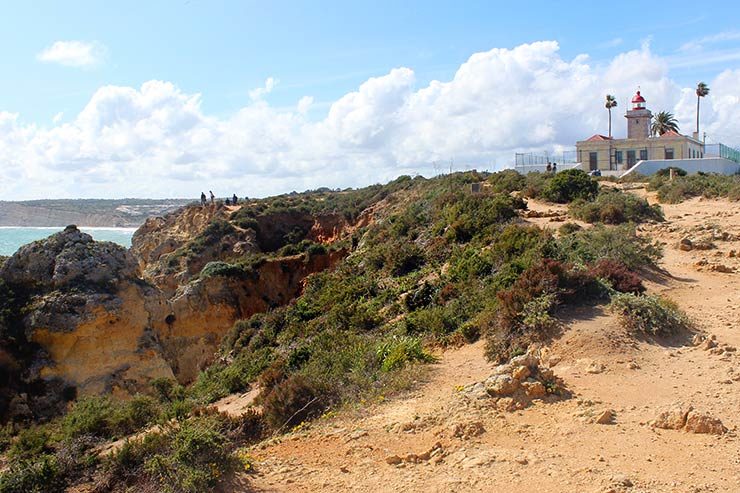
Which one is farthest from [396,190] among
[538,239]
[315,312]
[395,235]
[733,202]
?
[538,239]

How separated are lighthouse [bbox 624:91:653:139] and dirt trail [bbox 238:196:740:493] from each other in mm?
39128

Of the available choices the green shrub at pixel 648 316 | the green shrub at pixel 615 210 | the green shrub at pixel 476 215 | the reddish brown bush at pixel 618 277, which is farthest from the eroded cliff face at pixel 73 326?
the green shrub at pixel 615 210

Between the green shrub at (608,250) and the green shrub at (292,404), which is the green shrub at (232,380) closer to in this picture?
the green shrub at (292,404)

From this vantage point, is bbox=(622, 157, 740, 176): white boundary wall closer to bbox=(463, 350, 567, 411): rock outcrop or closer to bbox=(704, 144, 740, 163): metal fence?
bbox=(704, 144, 740, 163): metal fence

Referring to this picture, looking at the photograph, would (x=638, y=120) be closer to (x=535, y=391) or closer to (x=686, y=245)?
(x=686, y=245)

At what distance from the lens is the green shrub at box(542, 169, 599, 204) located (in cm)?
2592

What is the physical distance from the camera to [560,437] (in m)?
6.45

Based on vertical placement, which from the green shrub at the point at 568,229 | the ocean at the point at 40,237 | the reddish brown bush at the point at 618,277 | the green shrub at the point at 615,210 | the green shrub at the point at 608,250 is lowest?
the ocean at the point at 40,237

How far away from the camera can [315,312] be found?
1788 cm

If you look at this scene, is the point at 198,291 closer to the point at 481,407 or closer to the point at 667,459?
the point at 481,407

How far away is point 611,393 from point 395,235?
16.2 m

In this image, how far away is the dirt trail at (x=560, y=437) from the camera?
18.5 feet

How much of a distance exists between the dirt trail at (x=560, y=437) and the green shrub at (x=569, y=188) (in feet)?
54.6

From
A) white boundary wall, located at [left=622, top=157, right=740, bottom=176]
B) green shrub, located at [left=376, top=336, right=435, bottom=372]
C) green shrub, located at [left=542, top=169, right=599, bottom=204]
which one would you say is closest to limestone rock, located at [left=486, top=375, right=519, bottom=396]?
green shrub, located at [left=376, top=336, right=435, bottom=372]
